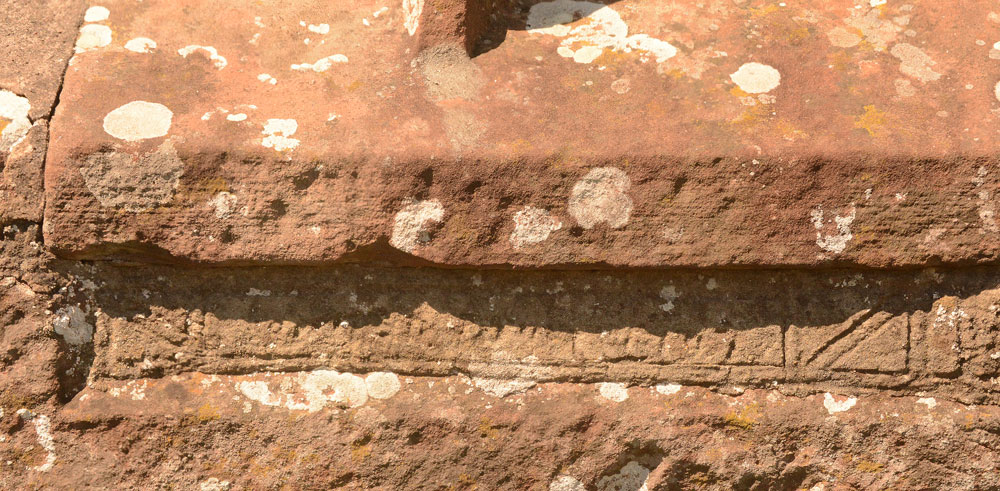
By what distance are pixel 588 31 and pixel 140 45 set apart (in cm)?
105

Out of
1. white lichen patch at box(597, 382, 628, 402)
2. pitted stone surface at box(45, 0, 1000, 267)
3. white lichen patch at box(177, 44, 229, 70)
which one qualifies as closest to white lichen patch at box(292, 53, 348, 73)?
pitted stone surface at box(45, 0, 1000, 267)

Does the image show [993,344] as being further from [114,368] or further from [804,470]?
[114,368]

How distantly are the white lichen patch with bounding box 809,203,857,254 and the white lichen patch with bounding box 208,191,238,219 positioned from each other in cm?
123

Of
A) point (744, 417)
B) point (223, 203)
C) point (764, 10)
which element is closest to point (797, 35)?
point (764, 10)

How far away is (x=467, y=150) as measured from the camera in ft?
5.30

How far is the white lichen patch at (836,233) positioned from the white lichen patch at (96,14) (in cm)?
167

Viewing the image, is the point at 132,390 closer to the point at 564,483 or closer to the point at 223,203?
the point at 223,203

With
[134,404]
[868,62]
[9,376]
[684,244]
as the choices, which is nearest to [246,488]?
[134,404]

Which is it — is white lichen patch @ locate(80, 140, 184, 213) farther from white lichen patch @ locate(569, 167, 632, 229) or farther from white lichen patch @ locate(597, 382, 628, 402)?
white lichen patch @ locate(597, 382, 628, 402)

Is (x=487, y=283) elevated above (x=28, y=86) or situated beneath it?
situated beneath

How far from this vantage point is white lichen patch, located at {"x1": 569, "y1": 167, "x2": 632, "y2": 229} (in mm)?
1613

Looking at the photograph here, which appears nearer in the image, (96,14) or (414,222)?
(414,222)

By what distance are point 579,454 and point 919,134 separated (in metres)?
1.01

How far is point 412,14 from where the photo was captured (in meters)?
1.81
